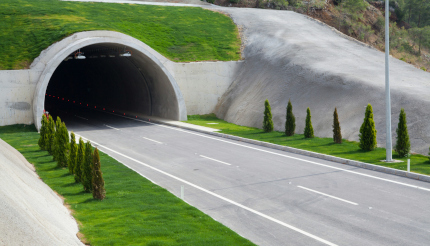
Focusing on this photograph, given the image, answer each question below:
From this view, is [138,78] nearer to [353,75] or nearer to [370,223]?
[353,75]

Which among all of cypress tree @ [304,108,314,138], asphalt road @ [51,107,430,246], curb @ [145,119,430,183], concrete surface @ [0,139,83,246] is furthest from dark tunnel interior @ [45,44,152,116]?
concrete surface @ [0,139,83,246]

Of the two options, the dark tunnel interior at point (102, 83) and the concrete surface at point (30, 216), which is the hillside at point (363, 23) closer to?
the dark tunnel interior at point (102, 83)

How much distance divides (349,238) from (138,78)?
112ft

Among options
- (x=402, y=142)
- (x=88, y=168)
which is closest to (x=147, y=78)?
(x=402, y=142)

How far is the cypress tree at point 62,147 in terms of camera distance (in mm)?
20641

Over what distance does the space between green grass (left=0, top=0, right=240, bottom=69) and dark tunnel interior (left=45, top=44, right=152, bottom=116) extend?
9.31 feet

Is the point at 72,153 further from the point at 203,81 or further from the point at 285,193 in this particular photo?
the point at 203,81

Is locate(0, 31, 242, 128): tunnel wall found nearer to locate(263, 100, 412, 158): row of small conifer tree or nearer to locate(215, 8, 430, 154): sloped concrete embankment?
locate(215, 8, 430, 154): sloped concrete embankment

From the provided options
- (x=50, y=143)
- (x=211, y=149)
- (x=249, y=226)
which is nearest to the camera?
(x=249, y=226)

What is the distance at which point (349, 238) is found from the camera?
11930 millimetres

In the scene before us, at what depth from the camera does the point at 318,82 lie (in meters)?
33.4

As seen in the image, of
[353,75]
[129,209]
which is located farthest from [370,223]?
[353,75]

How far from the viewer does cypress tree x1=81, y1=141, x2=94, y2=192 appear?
15.8m

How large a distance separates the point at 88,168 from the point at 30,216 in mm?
5624
